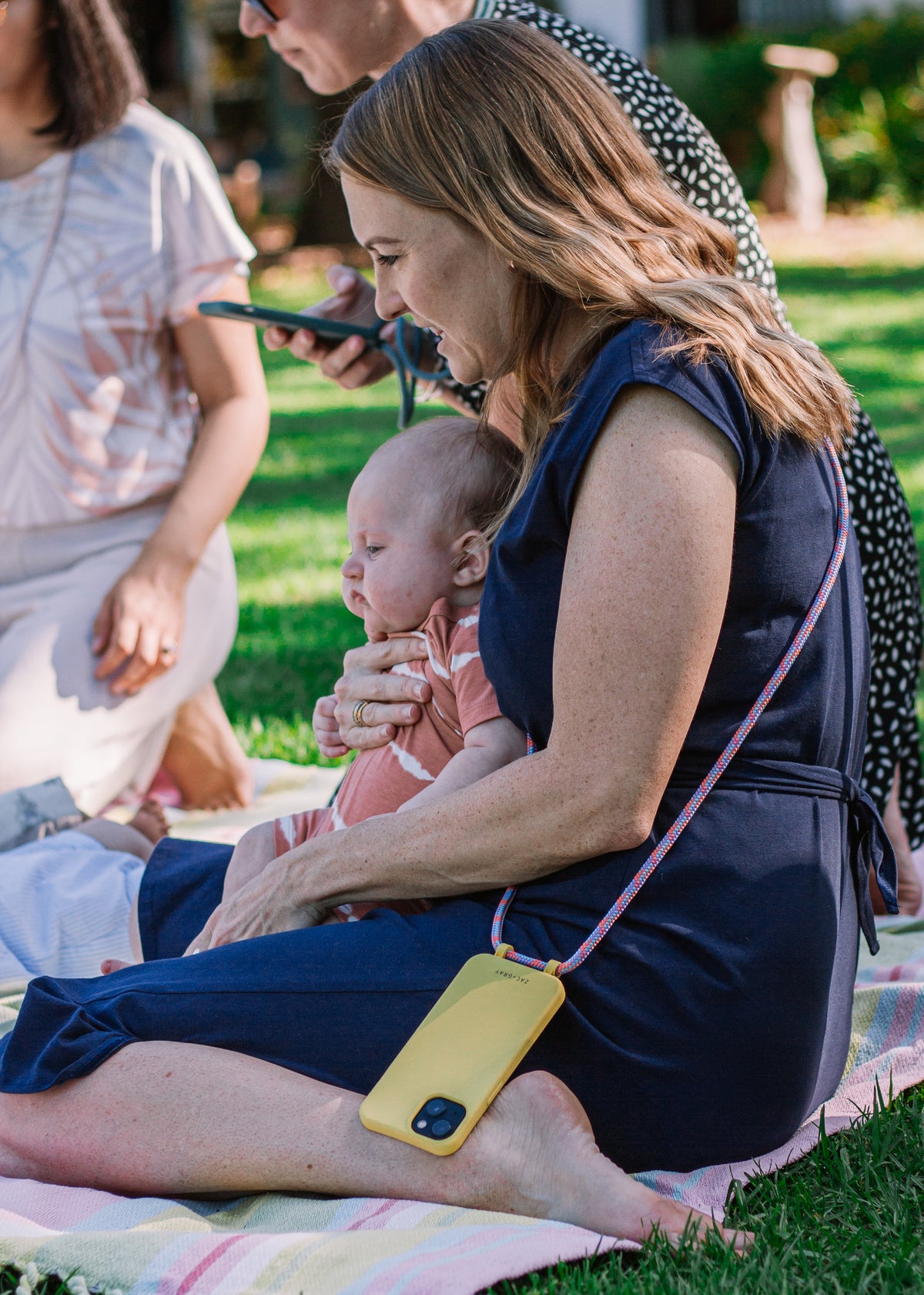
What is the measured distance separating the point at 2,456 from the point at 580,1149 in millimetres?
2542

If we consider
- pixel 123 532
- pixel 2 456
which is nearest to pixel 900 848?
pixel 123 532

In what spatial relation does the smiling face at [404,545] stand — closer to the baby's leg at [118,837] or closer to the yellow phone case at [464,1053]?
the yellow phone case at [464,1053]

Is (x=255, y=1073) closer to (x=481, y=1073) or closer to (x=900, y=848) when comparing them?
(x=481, y=1073)

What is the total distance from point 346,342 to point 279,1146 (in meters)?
1.88

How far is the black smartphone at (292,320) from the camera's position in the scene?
3094 millimetres

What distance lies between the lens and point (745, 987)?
202 centimetres

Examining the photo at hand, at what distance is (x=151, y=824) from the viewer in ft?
12.0

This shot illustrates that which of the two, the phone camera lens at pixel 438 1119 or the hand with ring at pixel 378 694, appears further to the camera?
the hand with ring at pixel 378 694

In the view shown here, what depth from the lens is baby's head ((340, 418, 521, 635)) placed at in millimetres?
2477

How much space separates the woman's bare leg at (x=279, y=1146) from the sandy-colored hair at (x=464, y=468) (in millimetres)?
935

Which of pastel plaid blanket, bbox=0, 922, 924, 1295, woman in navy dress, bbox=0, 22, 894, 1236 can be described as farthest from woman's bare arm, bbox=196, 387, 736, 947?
pastel plaid blanket, bbox=0, 922, 924, 1295

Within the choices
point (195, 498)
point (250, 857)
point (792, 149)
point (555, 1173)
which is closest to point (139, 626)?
point (195, 498)

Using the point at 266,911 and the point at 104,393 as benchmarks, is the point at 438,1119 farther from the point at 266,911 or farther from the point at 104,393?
the point at 104,393

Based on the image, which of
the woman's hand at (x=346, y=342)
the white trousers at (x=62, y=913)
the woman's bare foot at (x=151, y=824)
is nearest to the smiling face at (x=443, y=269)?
the woman's hand at (x=346, y=342)
